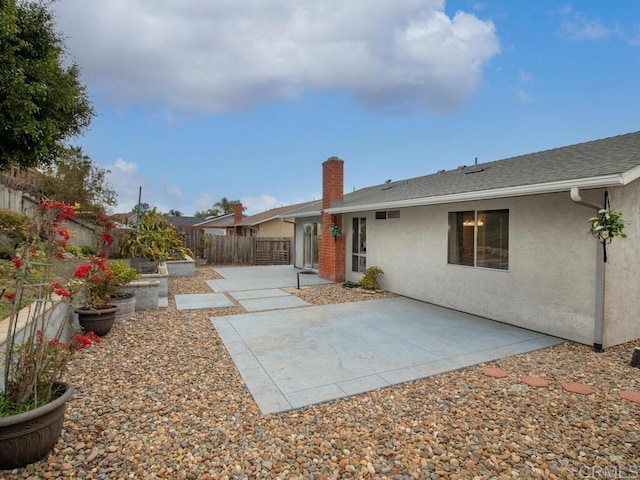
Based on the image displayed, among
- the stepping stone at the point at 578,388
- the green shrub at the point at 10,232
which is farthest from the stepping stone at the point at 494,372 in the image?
the green shrub at the point at 10,232

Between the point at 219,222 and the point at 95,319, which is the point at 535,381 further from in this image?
the point at 219,222

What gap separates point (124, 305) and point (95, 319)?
121 centimetres

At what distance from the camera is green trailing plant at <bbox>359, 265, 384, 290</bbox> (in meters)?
9.82

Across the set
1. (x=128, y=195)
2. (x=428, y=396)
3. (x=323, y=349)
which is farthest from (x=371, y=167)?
(x=428, y=396)

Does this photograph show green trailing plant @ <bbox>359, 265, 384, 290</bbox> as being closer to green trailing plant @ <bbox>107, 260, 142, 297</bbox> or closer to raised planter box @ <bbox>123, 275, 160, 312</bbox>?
raised planter box @ <bbox>123, 275, 160, 312</bbox>

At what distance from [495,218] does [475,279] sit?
1.33 meters

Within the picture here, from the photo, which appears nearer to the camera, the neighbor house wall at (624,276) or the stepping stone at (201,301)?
the neighbor house wall at (624,276)

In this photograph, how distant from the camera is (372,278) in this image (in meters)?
9.84

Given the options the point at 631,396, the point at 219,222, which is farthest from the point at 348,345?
the point at 219,222

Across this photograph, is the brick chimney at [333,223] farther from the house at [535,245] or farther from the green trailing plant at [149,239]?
the green trailing plant at [149,239]

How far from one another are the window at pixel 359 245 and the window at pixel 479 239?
3.49 m

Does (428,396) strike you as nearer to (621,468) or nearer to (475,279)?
(621,468)

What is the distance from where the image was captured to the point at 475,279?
706 cm

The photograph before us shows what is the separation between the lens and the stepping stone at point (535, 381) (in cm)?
390
